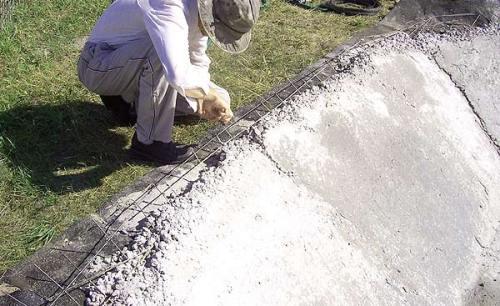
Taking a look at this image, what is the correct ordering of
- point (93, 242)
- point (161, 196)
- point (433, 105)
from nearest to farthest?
1. point (93, 242)
2. point (161, 196)
3. point (433, 105)

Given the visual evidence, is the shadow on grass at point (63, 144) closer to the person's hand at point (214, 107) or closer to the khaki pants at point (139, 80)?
the khaki pants at point (139, 80)

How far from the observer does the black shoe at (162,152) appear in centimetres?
344

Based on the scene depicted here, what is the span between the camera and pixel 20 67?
4367mm

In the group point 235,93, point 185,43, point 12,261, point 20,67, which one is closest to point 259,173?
point 185,43

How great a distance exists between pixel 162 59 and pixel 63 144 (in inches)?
45.3

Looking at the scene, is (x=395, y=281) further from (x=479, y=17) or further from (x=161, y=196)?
(x=479, y=17)

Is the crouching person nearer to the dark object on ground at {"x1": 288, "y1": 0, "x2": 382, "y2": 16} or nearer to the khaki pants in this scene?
the khaki pants

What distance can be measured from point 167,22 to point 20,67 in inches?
76.0

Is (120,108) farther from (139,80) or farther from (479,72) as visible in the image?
(479,72)

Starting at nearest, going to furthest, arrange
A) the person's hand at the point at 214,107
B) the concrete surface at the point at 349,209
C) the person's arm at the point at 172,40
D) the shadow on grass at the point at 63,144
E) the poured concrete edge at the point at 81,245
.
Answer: the poured concrete edge at the point at 81,245 < the concrete surface at the point at 349,209 < the person's arm at the point at 172,40 < the person's hand at the point at 214,107 < the shadow on grass at the point at 63,144

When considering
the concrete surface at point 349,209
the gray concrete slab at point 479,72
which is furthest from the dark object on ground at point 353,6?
the concrete surface at point 349,209

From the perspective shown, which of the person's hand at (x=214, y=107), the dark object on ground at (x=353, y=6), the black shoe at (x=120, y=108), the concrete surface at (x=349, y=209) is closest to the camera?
the concrete surface at (x=349, y=209)

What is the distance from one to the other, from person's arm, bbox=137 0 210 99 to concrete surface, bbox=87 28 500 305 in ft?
1.38

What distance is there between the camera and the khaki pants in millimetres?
3244
